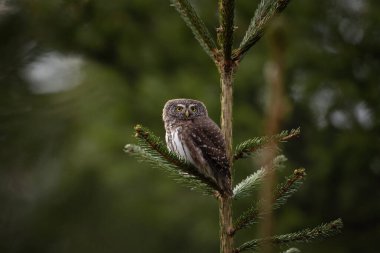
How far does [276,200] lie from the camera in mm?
2525

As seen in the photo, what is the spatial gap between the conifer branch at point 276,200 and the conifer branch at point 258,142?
0.58 feet

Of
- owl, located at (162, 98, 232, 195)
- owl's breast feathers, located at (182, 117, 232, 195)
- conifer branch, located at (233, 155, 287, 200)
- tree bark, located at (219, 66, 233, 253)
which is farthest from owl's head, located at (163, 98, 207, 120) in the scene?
tree bark, located at (219, 66, 233, 253)

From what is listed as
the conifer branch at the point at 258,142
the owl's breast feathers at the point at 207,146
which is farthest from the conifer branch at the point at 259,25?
the owl's breast feathers at the point at 207,146

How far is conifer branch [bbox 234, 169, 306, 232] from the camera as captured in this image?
245 centimetres

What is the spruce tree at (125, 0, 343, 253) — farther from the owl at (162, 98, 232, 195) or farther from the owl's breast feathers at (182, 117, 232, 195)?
the owl's breast feathers at (182, 117, 232, 195)

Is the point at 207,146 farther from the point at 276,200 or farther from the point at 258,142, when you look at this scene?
the point at 276,200

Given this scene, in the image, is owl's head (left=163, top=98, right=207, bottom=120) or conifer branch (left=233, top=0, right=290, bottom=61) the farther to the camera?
owl's head (left=163, top=98, right=207, bottom=120)

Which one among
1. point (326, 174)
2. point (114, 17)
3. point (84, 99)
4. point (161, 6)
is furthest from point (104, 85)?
point (326, 174)

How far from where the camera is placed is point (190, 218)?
934 cm

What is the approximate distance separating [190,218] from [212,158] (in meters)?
6.00

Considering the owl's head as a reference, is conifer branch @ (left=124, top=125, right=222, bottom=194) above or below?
above

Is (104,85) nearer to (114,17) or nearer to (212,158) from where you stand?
(114,17)

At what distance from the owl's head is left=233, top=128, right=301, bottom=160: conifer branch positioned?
1357mm

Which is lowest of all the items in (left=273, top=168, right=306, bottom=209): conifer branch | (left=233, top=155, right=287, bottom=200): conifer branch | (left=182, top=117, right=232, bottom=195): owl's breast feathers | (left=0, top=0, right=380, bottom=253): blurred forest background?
(left=0, top=0, right=380, bottom=253): blurred forest background
